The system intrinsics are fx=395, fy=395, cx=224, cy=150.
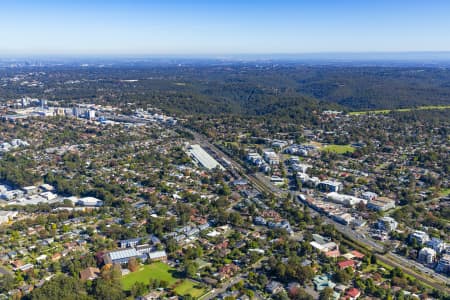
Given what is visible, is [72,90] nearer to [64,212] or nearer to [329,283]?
[64,212]

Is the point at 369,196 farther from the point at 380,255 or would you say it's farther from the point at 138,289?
the point at 138,289

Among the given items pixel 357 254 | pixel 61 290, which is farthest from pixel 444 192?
pixel 61 290

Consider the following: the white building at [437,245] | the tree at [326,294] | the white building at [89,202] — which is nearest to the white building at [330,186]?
the white building at [437,245]

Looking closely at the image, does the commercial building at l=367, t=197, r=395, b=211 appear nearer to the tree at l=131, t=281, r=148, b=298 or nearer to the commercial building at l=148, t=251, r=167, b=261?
the commercial building at l=148, t=251, r=167, b=261

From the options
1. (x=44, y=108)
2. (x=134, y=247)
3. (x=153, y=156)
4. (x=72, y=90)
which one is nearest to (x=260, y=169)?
(x=153, y=156)

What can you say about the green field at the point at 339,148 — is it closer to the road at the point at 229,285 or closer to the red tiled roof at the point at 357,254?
the red tiled roof at the point at 357,254

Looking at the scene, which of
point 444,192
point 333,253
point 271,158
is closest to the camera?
point 333,253
